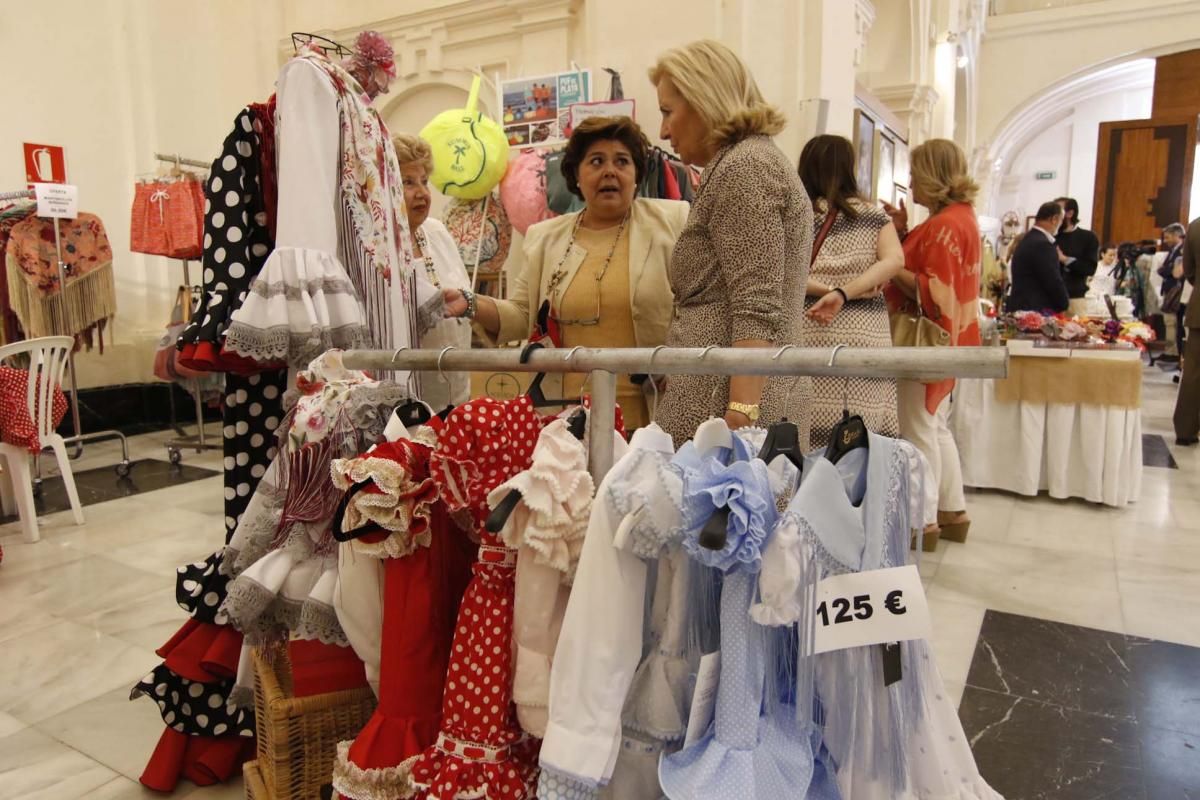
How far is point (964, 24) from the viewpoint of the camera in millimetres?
9094

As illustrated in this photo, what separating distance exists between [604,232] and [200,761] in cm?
166

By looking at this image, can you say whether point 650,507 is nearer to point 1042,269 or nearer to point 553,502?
point 553,502

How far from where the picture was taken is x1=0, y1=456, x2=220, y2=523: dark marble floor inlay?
4.42 m

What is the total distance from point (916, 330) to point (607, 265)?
1.76m

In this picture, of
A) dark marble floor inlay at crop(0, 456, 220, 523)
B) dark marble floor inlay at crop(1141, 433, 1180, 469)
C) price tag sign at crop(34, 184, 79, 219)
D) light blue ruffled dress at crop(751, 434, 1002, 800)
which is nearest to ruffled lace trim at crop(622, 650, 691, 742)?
light blue ruffled dress at crop(751, 434, 1002, 800)

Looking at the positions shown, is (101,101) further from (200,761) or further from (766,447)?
(766,447)

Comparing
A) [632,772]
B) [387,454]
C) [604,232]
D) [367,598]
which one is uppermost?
[604,232]

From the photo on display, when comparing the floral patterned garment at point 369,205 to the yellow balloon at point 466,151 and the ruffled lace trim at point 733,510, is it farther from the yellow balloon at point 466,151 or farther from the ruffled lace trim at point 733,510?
the yellow balloon at point 466,151

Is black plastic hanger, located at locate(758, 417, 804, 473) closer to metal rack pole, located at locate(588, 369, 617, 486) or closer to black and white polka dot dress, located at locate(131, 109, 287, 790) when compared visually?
metal rack pole, located at locate(588, 369, 617, 486)

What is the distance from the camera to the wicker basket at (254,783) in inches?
56.6

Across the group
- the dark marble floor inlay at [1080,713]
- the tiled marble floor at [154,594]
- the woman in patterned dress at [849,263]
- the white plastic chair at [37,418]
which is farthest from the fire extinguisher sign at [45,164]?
the dark marble floor inlay at [1080,713]

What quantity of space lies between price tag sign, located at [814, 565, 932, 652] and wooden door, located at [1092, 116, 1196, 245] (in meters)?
15.4

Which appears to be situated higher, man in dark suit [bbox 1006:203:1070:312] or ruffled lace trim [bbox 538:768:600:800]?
man in dark suit [bbox 1006:203:1070:312]

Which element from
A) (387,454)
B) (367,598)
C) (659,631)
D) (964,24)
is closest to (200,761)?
(367,598)
